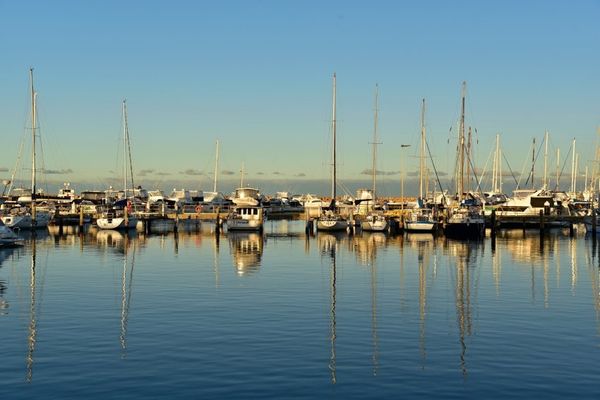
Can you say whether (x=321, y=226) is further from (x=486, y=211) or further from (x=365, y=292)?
(x=365, y=292)

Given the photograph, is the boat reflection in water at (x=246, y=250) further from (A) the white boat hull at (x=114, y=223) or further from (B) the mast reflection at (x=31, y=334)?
(A) the white boat hull at (x=114, y=223)

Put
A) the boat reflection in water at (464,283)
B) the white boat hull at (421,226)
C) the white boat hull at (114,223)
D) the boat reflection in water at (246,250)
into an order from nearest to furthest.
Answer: the boat reflection in water at (464,283) → the boat reflection in water at (246,250) → the white boat hull at (421,226) → the white boat hull at (114,223)

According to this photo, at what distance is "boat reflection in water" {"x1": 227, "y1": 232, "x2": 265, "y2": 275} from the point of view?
50.3 m

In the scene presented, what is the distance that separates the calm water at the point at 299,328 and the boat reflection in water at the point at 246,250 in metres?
0.65

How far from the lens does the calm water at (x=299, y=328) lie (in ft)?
64.4

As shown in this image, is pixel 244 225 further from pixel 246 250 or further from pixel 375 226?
pixel 246 250

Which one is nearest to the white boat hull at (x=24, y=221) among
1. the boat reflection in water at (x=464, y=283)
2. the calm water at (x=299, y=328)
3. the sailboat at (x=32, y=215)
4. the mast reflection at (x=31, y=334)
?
the sailboat at (x=32, y=215)

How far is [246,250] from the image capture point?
214 ft

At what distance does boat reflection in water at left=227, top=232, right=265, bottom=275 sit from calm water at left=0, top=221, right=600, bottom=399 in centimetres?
65

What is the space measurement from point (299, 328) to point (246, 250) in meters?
38.2

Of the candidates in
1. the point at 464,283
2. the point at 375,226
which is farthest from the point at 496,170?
the point at 464,283

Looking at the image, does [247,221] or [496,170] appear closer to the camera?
[247,221]

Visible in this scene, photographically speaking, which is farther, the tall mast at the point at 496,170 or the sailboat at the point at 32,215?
the tall mast at the point at 496,170

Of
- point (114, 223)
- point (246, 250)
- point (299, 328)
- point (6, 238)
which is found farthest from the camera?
point (114, 223)
